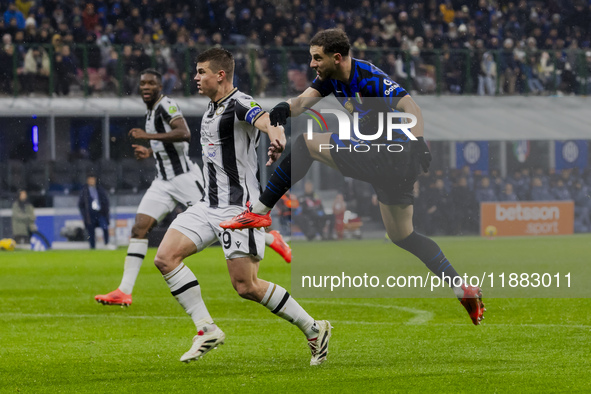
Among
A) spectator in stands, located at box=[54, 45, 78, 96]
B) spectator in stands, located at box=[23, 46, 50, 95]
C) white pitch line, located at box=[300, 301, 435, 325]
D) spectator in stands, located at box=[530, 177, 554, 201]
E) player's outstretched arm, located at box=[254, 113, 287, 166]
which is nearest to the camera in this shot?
player's outstretched arm, located at box=[254, 113, 287, 166]

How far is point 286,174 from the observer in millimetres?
6441

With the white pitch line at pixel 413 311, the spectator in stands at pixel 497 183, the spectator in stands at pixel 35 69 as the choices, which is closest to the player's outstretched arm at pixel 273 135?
the white pitch line at pixel 413 311

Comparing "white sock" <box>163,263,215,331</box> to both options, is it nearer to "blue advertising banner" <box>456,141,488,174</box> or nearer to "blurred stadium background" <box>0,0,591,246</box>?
"blurred stadium background" <box>0,0,591,246</box>

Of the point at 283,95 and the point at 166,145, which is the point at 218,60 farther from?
the point at 283,95

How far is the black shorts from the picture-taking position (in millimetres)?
6668

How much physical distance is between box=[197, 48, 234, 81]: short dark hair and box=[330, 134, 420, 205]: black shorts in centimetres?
90

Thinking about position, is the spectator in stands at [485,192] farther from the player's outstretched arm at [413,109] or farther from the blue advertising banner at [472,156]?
the player's outstretched arm at [413,109]

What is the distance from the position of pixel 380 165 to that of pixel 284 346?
168 cm

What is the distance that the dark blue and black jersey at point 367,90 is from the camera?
6520mm

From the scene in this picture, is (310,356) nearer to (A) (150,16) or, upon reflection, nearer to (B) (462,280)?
(B) (462,280)

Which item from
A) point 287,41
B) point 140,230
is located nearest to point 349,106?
point 140,230

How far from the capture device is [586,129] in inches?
1021

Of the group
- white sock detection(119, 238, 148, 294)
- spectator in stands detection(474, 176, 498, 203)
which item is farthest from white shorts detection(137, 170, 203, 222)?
spectator in stands detection(474, 176, 498, 203)

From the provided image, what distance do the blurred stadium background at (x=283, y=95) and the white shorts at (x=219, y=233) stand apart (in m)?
11.3
